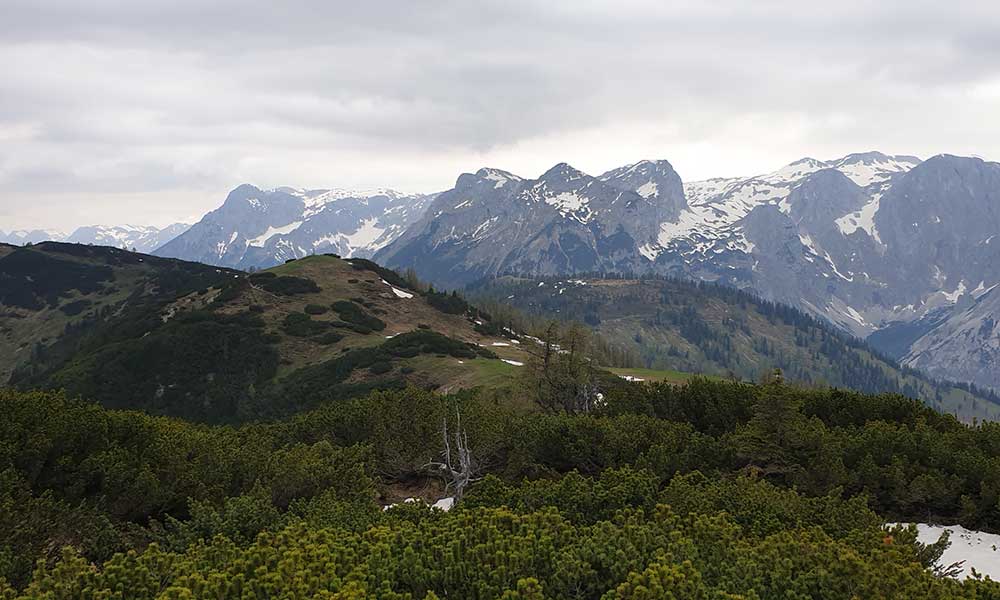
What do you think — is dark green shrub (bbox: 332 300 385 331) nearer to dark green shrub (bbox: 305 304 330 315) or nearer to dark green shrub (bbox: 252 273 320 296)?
dark green shrub (bbox: 305 304 330 315)

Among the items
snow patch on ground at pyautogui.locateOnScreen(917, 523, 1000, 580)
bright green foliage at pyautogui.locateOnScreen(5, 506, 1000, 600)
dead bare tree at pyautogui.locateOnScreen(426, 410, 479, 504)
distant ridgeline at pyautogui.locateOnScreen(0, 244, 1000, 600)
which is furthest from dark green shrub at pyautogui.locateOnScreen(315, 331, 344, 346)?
bright green foliage at pyautogui.locateOnScreen(5, 506, 1000, 600)

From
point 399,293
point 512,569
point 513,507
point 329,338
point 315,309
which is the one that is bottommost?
point 329,338

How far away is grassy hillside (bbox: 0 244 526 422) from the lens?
75.7 meters

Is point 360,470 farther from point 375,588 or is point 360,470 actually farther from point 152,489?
point 375,588

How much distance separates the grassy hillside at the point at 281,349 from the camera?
7569cm

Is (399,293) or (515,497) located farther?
(399,293)

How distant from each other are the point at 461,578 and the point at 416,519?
375 cm

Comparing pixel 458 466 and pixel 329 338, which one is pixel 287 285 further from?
pixel 458 466

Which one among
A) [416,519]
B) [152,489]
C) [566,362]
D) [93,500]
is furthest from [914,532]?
[566,362]

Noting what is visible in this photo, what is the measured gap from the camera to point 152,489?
14.9 m

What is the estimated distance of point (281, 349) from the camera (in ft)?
297

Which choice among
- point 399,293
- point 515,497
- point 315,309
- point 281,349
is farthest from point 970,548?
point 399,293

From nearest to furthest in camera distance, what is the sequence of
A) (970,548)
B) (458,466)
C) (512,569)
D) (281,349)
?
(512,569) < (970,548) < (458,466) < (281,349)

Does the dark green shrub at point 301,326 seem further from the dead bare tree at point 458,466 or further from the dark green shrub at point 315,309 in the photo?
the dead bare tree at point 458,466
